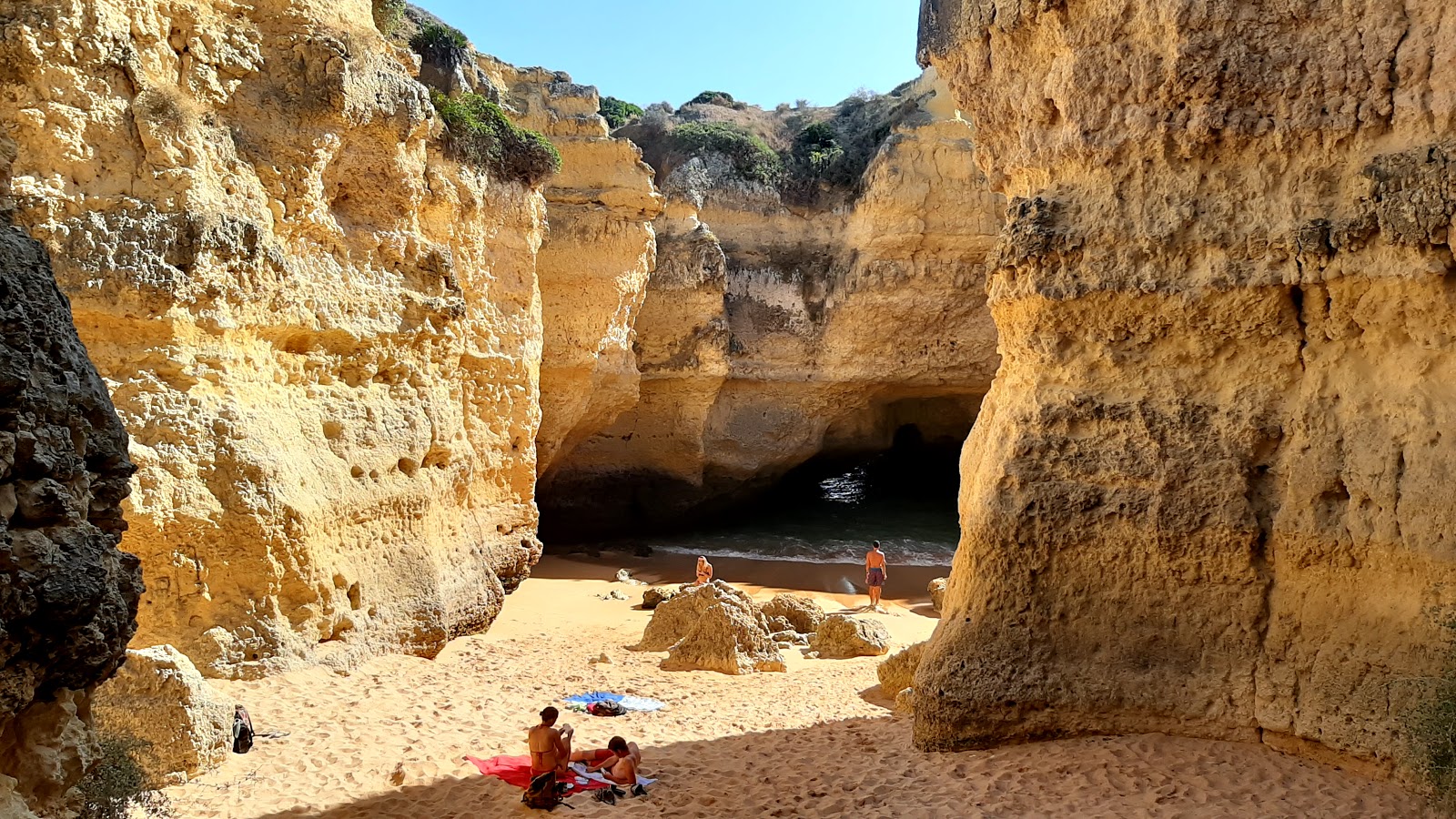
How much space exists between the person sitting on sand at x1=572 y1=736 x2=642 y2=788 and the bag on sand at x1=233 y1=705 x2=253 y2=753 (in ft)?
6.81

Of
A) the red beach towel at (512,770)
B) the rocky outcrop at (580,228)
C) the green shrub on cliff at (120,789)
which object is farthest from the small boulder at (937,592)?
the green shrub on cliff at (120,789)

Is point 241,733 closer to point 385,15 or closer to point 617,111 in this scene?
point 385,15

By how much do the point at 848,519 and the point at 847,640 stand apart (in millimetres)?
11955

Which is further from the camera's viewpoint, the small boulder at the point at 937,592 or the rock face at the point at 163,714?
the small boulder at the point at 937,592

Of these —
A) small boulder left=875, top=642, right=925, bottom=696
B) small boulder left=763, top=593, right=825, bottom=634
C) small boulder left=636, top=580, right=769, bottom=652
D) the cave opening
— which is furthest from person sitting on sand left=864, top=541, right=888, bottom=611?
small boulder left=875, top=642, right=925, bottom=696

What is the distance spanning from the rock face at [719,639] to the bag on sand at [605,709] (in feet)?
5.89

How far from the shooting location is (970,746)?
593cm

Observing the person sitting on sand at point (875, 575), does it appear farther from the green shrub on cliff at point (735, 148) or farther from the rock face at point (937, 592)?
the green shrub on cliff at point (735, 148)

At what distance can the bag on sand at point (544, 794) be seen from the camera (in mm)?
5613

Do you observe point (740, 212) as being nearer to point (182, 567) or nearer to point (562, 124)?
point (562, 124)

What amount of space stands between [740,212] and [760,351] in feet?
9.96

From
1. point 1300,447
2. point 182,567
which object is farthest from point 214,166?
point 1300,447

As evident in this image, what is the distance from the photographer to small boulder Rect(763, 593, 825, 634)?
39.0 feet

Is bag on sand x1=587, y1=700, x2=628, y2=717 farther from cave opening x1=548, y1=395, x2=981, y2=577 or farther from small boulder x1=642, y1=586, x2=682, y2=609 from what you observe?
cave opening x1=548, y1=395, x2=981, y2=577
